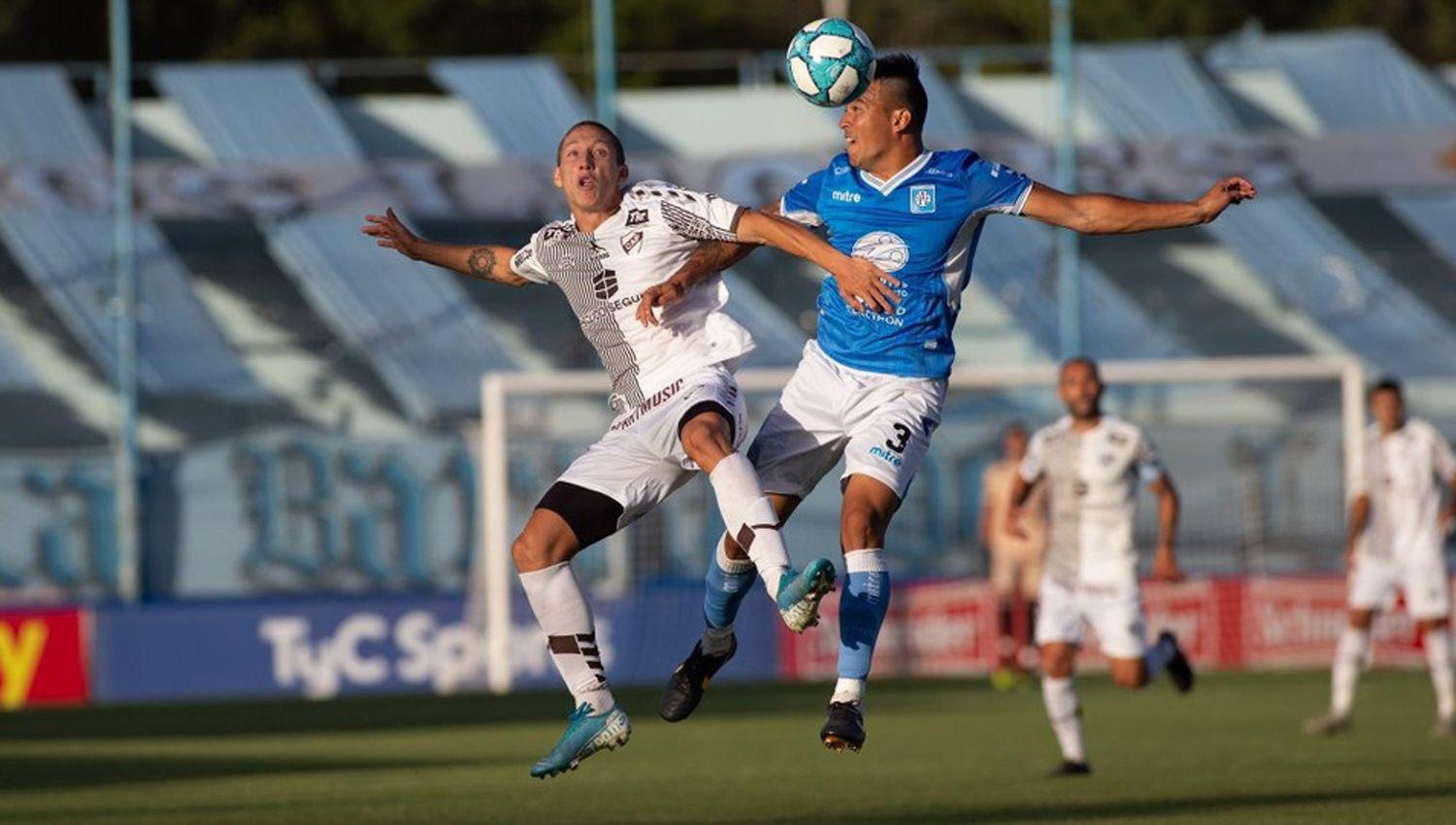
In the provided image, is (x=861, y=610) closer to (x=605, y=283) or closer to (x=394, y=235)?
(x=605, y=283)

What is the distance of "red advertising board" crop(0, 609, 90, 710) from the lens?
79.5 ft

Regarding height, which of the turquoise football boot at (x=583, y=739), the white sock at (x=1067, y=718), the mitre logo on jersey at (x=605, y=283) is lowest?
the white sock at (x=1067, y=718)

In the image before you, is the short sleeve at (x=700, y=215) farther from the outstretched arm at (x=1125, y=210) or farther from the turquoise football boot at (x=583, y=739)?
the turquoise football boot at (x=583, y=739)

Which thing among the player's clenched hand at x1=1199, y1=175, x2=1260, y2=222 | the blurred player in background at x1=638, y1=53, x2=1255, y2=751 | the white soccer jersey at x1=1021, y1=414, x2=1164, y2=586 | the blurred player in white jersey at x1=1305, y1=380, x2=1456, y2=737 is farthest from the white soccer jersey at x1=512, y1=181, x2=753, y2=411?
the blurred player in white jersey at x1=1305, y1=380, x2=1456, y2=737

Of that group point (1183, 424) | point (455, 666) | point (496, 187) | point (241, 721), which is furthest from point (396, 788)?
point (496, 187)

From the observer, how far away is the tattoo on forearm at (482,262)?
10.8 meters

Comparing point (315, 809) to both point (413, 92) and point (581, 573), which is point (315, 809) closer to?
point (581, 573)

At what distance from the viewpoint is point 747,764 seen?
15281 millimetres

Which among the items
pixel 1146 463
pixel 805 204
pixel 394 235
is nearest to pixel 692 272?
pixel 805 204

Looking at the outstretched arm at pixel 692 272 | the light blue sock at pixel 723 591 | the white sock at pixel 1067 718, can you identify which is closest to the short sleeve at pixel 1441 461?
the white sock at pixel 1067 718

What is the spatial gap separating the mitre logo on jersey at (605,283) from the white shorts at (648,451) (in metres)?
0.46

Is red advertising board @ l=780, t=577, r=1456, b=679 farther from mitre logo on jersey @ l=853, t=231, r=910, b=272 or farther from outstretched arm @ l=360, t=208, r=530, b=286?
mitre logo on jersey @ l=853, t=231, r=910, b=272

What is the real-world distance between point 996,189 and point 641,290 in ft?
4.80

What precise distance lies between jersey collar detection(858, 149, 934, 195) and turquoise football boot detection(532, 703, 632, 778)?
7.55ft
